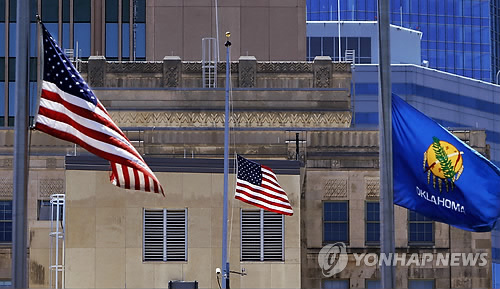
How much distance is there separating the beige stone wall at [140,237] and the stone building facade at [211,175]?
0.04 metres

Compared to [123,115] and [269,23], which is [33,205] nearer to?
[123,115]

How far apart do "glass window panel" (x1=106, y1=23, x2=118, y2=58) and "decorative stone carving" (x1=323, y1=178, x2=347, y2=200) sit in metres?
24.1

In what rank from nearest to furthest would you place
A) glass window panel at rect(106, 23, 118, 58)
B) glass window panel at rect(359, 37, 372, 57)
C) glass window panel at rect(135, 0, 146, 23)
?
glass window panel at rect(135, 0, 146, 23) < glass window panel at rect(106, 23, 118, 58) < glass window panel at rect(359, 37, 372, 57)

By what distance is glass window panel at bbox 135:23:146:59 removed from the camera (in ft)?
249

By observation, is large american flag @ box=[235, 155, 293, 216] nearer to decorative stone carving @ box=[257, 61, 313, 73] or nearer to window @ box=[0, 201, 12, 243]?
window @ box=[0, 201, 12, 243]

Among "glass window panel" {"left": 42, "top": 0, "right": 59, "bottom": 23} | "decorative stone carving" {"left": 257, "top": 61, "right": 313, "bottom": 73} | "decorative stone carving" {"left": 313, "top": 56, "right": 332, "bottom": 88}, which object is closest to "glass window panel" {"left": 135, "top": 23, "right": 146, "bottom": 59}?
"glass window panel" {"left": 42, "top": 0, "right": 59, "bottom": 23}

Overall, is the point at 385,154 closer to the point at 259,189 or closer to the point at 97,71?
the point at 259,189

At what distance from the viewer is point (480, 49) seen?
16838cm

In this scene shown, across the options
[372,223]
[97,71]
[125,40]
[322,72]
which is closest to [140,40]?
[125,40]

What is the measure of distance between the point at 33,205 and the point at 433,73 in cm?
7277

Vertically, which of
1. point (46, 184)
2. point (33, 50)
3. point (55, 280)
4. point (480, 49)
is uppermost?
point (480, 49)

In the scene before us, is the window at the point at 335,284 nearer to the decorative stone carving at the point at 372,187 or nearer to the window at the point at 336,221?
the window at the point at 336,221

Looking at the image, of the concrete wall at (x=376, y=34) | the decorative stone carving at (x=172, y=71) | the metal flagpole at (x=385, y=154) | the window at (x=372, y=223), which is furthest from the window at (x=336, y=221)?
the concrete wall at (x=376, y=34)

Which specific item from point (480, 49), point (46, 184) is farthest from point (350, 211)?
point (480, 49)
